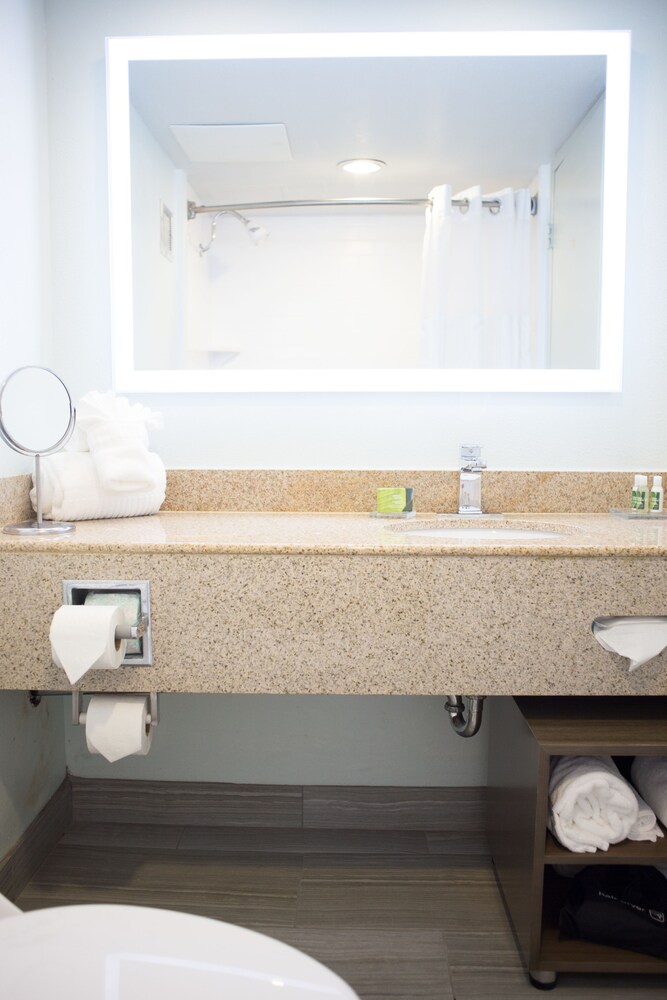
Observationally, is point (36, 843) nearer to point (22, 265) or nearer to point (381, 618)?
point (381, 618)

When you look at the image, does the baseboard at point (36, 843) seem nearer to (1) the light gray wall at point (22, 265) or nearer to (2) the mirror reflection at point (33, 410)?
(1) the light gray wall at point (22, 265)

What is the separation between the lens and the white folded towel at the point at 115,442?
1551mm

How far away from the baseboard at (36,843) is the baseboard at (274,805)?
1.9 inches

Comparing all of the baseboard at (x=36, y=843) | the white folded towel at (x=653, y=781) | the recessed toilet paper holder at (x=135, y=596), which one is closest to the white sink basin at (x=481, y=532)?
the white folded towel at (x=653, y=781)

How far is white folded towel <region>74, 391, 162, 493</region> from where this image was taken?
1551 millimetres

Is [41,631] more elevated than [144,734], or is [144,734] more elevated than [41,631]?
[41,631]

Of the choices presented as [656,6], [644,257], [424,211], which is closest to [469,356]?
[424,211]

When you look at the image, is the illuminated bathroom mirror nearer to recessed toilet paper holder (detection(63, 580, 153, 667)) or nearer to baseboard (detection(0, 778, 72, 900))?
recessed toilet paper holder (detection(63, 580, 153, 667))

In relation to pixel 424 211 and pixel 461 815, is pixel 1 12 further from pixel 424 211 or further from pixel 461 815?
pixel 461 815

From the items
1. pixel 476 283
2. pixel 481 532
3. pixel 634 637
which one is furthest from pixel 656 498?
pixel 476 283

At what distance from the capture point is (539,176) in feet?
5.82

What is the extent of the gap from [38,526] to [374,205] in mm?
1032

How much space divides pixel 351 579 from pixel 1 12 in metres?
1.37

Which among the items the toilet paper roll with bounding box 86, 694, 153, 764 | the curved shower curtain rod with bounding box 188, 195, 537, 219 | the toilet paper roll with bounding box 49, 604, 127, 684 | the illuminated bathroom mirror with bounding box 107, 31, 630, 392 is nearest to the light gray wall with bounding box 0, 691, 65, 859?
the toilet paper roll with bounding box 86, 694, 153, 764
